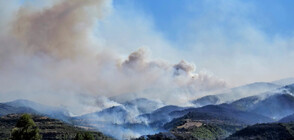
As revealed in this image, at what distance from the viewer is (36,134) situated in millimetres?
78688

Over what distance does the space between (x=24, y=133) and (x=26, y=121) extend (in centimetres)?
324

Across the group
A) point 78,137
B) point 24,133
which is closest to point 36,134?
point 24,133

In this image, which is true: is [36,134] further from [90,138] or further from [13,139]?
[90,138]

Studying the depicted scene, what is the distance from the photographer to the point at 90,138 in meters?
101

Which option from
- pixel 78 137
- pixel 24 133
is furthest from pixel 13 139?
pixel 78 137

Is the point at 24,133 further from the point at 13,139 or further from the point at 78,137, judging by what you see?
the point at 78,137

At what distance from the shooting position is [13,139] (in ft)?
251

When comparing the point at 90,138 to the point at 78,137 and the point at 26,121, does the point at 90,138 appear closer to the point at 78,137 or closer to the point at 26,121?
the point at 78,137

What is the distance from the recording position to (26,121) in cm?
7888

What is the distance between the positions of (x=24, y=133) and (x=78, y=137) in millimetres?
22682

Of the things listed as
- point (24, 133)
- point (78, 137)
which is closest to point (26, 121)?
point (24, 133)

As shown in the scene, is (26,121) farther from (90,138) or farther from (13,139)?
(90,138)

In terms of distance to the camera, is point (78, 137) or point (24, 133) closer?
point (24, 133)

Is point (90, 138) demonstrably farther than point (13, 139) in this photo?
Yes
